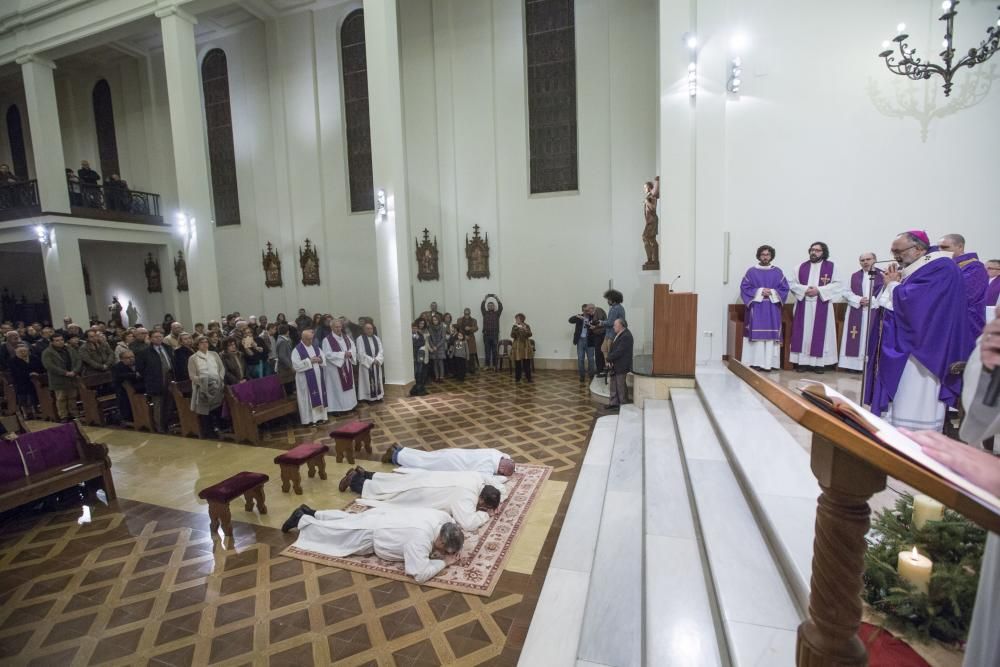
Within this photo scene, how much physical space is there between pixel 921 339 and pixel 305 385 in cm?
710

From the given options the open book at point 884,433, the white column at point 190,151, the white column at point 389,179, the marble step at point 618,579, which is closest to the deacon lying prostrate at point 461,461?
the marble step at point 618,579

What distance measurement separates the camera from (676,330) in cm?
623

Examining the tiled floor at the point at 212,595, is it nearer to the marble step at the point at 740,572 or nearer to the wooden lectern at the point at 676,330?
the marble step at the point at 740,572

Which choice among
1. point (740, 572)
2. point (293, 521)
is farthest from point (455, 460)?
point (740, 572)

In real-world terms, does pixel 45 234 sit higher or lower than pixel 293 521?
higher

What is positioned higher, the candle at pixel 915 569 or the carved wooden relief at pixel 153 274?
the carved wooden relief at pixel 153 274

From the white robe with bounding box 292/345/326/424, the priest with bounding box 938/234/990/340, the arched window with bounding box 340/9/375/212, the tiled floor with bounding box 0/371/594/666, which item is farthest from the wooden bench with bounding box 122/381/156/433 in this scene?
the priest with bounding box 938/234/990/340

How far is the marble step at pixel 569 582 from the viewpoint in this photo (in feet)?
8.50

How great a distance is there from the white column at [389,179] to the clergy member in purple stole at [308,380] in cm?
178

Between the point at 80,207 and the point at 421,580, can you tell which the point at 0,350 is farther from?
the point at 421,580

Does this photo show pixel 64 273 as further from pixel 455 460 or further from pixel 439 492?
pixel 439 492

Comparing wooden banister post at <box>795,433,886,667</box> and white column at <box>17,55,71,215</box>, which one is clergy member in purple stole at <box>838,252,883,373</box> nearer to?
wooden banister post at <box>795,433,886,667</box>

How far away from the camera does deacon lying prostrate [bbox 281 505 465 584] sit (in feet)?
11.2

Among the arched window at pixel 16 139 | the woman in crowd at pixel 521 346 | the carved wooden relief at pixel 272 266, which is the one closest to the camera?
the woman in crowd at pixel 521 346
